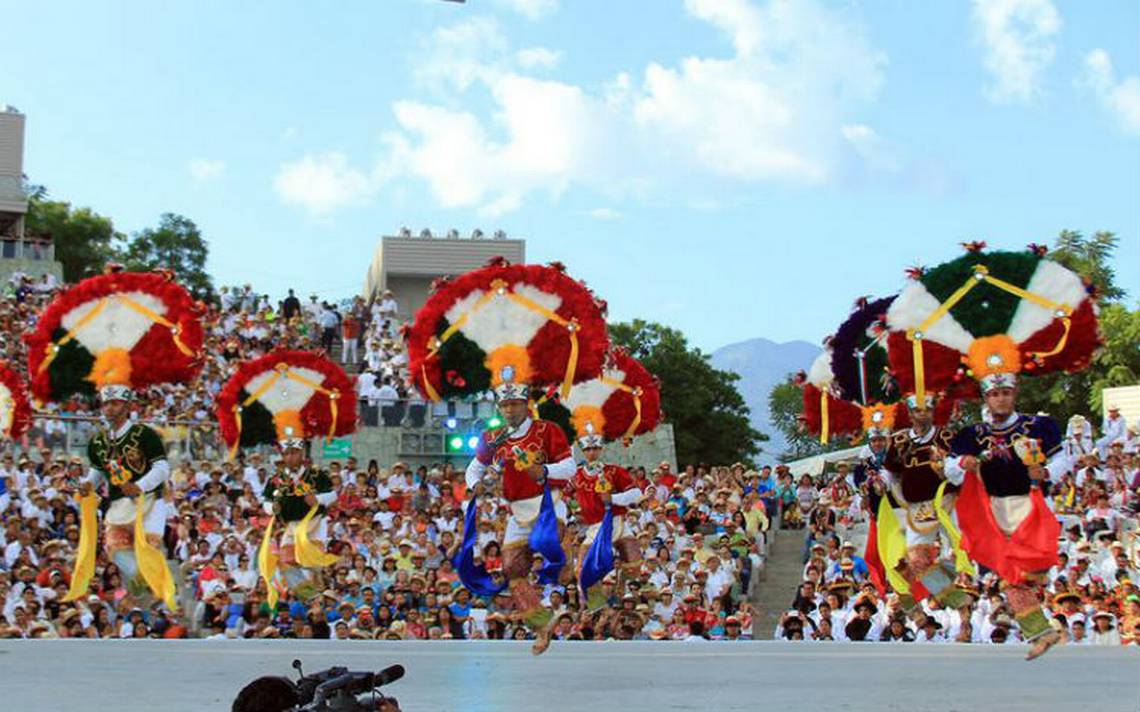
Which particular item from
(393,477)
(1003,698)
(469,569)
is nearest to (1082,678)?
(1003,698)

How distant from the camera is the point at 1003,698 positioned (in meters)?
7.17

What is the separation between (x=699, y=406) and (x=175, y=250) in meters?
19.2

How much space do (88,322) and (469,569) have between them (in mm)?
3961

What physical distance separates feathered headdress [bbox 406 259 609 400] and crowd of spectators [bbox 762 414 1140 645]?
2697 mm

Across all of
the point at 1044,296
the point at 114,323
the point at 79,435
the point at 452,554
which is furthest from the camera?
the point at 79,435

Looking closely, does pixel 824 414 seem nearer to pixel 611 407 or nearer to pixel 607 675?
pixel 611 407

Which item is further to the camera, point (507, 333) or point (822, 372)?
point (822, 372)

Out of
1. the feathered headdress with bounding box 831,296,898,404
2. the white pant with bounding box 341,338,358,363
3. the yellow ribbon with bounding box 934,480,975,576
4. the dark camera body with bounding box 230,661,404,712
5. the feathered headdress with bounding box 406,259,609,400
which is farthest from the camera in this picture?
the white pant with bounding box 341,338,358,363

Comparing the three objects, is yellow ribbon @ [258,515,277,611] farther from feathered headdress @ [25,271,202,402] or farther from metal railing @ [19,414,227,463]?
metal railing @ [19,414,227,463]

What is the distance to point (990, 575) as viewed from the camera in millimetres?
13539

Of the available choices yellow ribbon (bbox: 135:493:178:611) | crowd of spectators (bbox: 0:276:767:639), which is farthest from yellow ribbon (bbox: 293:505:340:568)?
yellow ribbon (bbox: 135:493:178:611)

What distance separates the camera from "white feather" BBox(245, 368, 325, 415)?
537 inches

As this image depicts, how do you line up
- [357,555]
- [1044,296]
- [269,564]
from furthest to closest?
[357,555] → [269,564] → [1044,296]

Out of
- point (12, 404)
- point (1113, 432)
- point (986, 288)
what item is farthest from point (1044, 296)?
point (1113, 432)
